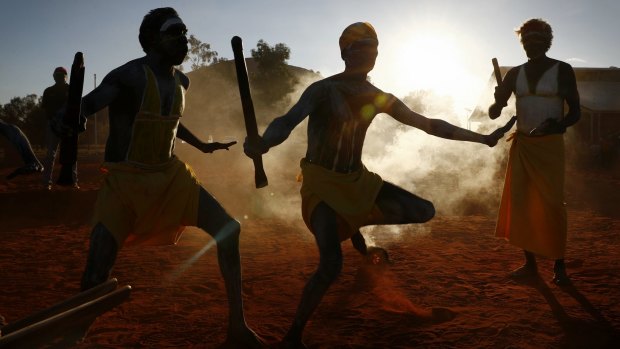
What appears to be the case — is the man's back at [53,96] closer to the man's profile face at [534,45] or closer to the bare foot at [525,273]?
the man's profile face at [534,45]

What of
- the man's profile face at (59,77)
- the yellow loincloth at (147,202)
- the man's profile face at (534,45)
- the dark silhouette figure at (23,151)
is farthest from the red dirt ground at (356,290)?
the man's profile face at (59,77)

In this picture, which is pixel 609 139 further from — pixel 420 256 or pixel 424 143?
pixel 420 256

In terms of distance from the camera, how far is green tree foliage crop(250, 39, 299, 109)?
3794cm

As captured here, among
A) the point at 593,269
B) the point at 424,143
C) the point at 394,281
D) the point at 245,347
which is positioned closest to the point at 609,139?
the point at 424,143

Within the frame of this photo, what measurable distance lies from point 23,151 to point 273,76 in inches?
1428

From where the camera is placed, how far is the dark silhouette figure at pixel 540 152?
492cm

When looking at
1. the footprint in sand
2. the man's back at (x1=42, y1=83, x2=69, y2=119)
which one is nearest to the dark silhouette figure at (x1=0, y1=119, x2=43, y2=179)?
the footprint in sand

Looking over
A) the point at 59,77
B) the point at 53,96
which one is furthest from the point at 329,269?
the point at 59,77

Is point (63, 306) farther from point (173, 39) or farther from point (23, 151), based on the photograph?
point (173, 39)

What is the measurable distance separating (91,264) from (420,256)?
4204mm

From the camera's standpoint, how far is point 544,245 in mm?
4941

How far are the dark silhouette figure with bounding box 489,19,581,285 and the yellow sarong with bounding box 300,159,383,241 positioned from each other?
2.33m

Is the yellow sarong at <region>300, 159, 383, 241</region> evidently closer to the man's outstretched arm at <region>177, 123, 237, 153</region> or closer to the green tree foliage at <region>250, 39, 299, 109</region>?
the man's outstretched arm at <region>177, 123, 237, 153</region>

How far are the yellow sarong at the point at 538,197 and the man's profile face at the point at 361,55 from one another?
2399mm
